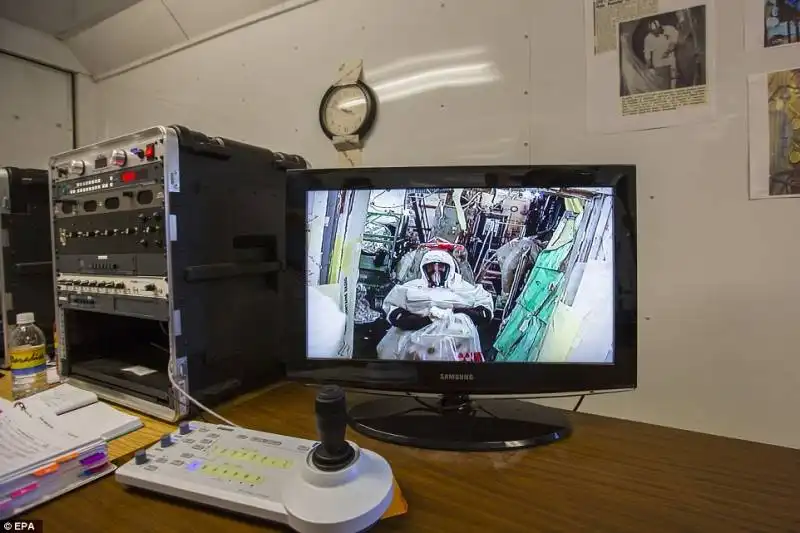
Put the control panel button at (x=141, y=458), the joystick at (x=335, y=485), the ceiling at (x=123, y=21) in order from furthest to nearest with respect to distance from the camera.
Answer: the ceiling at (x=123, y=21) < the control panel button at (x=141, y=458) < the joystick at (x=335, y=485)

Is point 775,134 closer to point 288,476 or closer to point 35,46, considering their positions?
point 288,476

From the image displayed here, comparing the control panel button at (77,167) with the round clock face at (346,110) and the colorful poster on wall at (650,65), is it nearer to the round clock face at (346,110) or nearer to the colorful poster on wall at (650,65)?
the round clock face at (346,110)

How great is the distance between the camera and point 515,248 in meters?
0.74

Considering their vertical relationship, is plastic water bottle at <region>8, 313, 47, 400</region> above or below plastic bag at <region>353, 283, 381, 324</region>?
below

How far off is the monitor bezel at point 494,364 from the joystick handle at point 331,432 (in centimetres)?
25

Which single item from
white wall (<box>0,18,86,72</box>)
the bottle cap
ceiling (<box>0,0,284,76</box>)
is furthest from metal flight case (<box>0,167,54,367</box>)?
white wall (<box>0,18,86,72</box>)

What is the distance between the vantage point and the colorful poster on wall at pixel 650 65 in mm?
817

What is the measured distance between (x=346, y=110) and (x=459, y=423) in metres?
0.83

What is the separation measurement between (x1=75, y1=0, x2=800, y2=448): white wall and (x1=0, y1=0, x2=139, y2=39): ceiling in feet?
2.39

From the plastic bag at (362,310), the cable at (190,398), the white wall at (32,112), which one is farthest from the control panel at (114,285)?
the white wall at (32,112)

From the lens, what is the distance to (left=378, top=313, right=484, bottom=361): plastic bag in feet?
2.46

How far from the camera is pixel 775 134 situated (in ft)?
2.53

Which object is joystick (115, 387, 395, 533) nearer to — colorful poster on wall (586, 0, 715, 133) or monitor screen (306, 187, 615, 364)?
monitor screen (306, 187, 615, 364)

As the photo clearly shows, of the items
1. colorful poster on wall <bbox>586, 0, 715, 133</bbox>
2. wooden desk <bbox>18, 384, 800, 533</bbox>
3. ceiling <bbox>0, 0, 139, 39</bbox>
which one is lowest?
wooden desk <bbox>18, 384, 800, 533</bbox>
